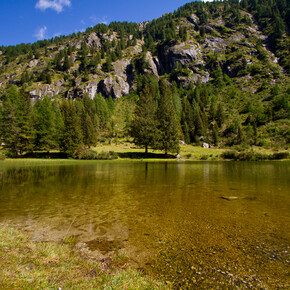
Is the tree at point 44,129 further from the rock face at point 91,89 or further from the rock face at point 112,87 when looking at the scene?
the rock face at point 91,89

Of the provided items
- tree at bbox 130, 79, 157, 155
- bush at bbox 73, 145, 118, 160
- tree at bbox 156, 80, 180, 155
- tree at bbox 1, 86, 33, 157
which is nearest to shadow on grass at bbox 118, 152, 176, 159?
tree at bbox 156, 80, 180, 155

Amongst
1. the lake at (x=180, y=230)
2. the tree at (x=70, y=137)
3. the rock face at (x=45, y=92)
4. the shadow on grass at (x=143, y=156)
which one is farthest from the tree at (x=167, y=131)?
the rock face at (x=45, y=92)

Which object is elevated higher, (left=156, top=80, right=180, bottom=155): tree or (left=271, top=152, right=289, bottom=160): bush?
(left=156, top=80, right=180, bottom=155): tree

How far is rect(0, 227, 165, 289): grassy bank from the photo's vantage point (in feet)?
12.0

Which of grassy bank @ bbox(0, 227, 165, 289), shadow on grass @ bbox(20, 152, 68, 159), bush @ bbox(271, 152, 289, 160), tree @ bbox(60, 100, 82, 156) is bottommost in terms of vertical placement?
shadow on grass @ bbox(20, 152, 68, 159)

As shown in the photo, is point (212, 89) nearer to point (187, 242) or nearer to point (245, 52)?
point (245, 52)

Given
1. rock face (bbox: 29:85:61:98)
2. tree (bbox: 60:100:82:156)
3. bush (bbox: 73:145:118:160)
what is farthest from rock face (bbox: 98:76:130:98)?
bush (bbox: 73:145:118:160)

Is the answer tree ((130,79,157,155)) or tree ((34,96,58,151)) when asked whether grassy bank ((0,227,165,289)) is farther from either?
tree ((34,96,58,151))

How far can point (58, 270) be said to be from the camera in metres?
4.24

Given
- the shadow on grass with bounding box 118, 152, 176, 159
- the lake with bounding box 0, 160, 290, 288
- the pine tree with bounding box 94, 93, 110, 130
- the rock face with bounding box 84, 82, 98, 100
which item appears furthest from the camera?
the rock face with bounding box 84, 82, 98, 100

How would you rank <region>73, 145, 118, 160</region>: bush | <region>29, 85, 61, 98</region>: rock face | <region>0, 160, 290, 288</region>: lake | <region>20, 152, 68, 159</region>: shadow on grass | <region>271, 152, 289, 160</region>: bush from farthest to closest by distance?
1. <region>29, 85, 61, 98</region>: rock face
2. <region>20, 152, 68, 159</region>: shadow on grass
3. <region>73, 145, 118, 160</region>: bush
4. <region>271, 152, 289, 160</region>: bush
5. <region>0, 160, 290, 288</region>: lake

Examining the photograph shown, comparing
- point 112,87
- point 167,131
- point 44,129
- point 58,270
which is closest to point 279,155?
point 167,131

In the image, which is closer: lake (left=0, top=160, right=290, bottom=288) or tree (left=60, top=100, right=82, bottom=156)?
lake (left=0, top=160, right=290, bottom=288)

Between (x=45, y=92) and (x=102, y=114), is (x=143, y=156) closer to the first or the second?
(x=102, y=114)
